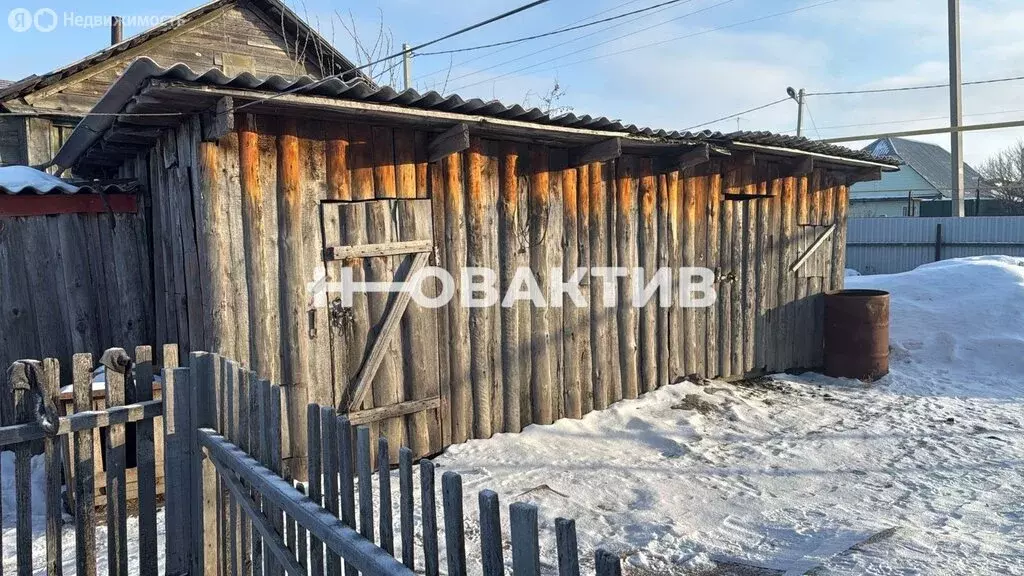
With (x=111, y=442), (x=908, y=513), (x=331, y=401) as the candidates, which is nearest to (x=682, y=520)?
(x=908, y=513)

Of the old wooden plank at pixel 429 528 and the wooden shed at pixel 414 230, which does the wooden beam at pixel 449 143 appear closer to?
the wooden shed at pixel 414 230

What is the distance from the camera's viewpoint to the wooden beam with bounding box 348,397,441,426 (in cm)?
505

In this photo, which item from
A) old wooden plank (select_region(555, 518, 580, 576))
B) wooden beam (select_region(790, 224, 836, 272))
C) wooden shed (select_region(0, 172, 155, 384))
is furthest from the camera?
wooden beam (select_region(790, 224, 836, 272))

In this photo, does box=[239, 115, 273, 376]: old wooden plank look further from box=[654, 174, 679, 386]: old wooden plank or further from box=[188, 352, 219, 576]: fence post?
box=[654, 174, 679, 386]: old wooden plank

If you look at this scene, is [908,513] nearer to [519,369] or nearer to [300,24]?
[519,369]

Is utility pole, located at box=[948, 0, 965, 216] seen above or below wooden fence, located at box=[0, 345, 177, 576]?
above

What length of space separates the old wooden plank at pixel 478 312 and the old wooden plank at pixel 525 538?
4.19 metres

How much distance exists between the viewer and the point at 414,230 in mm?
5301

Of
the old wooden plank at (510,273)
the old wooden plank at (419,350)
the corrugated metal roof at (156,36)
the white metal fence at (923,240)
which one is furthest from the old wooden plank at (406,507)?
the white metal fence at (923,240)

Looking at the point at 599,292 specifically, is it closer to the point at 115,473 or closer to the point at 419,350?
the point at 419,350

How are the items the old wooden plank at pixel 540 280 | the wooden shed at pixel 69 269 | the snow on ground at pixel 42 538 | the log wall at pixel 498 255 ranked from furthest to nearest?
1. the old wooden plank at pixel 540 280
2. the wooden shed at pixel 69 269
3. the log wall at pixel 498 255
4. the snow on ground at pixel 42 538

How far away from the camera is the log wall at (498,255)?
15.0 ft

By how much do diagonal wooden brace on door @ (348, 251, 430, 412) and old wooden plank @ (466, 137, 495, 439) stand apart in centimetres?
52

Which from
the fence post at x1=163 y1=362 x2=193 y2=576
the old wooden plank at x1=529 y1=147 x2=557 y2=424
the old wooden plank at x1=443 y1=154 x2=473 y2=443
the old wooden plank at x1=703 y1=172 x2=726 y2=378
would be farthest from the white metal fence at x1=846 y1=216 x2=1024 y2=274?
the fence post at x1=163 y1=362 x2=193 y2=576
